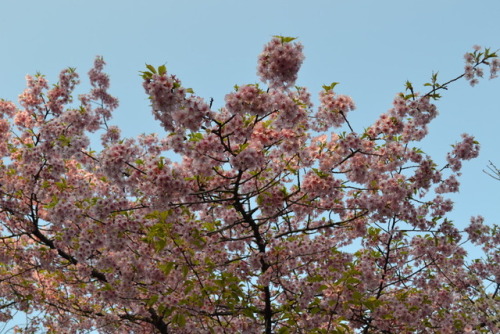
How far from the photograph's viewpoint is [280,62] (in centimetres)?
593

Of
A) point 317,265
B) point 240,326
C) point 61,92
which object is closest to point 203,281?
point 240,326

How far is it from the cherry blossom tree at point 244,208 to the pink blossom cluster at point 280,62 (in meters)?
0.02

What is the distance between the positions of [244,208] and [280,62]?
312 cm

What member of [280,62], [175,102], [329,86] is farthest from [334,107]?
[175,102]

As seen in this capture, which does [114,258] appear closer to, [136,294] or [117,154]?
[136,294]

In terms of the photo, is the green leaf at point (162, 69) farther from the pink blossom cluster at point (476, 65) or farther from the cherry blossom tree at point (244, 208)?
the pink blossom cluster at point (476, 65)

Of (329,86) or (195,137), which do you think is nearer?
(195,137)

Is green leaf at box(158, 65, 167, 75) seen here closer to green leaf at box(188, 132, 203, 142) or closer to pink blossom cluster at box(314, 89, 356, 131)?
green leaf at box(188, 132, 203, 142)

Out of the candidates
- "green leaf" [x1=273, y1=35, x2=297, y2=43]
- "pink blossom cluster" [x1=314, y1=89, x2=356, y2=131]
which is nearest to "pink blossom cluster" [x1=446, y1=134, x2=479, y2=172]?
"pink blossom cluster" [x1=314, y1=89, x2=356, y2=131]

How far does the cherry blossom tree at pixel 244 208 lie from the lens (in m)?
6.33

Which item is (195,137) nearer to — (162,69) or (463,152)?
(162,69)

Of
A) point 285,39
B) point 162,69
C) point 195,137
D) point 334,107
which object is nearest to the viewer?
point 162,69

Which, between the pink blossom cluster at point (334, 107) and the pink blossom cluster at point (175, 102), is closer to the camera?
the pink blossom cluster at point (175, 102)

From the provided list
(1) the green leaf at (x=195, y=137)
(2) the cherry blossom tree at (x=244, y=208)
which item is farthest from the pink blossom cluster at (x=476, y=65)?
(1) the green leaf at (x=195, y=137)
